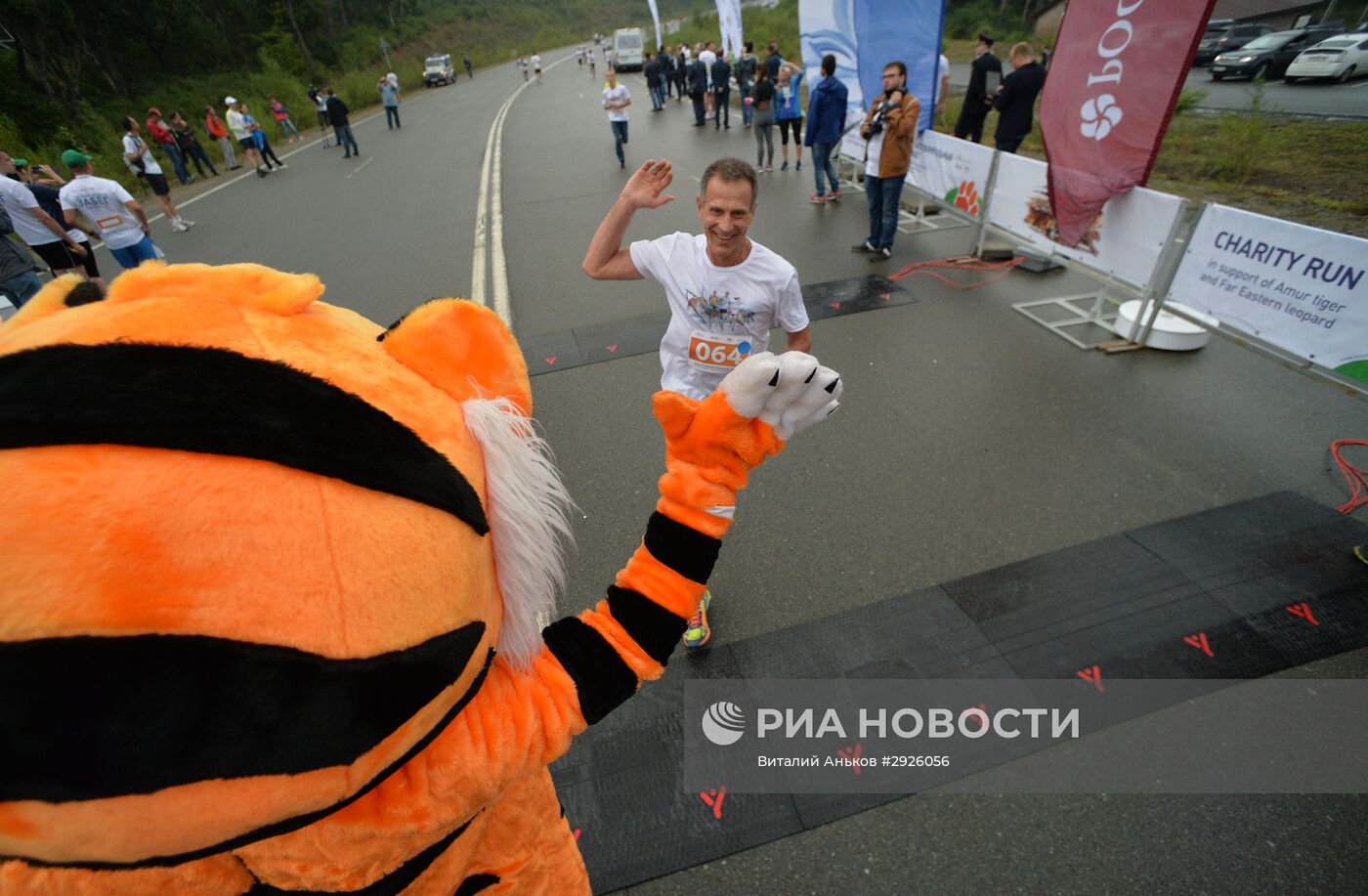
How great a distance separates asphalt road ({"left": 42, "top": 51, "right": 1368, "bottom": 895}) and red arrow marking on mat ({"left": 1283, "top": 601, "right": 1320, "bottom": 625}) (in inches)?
9.0

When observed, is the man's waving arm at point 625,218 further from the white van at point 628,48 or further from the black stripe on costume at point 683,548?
the white van at point 628,48

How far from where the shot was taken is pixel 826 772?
246 centimetres

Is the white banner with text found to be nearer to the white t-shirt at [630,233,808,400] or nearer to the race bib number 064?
the white t-shirt at [630,233,808,400]

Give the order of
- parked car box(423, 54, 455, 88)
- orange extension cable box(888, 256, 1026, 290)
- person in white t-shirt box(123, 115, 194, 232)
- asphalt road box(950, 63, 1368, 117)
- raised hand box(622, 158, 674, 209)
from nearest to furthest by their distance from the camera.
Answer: raised hand box(622, 158, 674, 209), orange extension cable box(888, 256, 1026, 290), person in white t-shirt box(123, 115, 194, 232), asphalt road box(950, 63, 1368, 117), parked car box(423, 54, 455, 88)

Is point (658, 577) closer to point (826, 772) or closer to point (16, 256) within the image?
point (826, 772)

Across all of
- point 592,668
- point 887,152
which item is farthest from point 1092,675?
point 887,152

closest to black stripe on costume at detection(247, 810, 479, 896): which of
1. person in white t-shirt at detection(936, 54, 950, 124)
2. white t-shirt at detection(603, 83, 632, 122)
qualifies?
person in white t-shirt at detection(936, 54, 950, 124)

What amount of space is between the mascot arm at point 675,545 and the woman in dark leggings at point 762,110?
11.0m

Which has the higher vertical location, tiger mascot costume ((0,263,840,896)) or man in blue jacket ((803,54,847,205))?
tiger mascot costume ((0,263,840,896))

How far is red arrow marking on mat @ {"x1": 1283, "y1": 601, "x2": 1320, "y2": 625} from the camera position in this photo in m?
2.88

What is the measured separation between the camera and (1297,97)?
14.7 m

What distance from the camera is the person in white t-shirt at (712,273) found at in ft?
8.50

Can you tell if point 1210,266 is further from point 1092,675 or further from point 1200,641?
point 1092,675

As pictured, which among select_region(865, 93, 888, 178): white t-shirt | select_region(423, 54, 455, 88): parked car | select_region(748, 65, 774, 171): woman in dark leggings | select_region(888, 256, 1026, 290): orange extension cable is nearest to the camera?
select_region(888, 256, 1026, 290): orange extension cable
